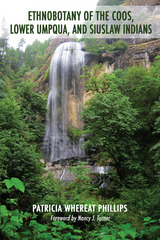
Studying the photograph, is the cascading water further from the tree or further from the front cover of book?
the tree

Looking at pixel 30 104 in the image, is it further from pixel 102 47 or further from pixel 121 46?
pixel 121 46

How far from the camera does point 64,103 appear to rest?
24391mm

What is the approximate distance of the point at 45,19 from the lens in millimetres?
8961

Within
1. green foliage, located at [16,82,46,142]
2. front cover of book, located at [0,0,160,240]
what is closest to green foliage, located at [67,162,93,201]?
front cover of book, located at [0,0,160,240]

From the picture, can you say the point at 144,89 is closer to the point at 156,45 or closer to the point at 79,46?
the point at 156,45

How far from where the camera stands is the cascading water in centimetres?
2117

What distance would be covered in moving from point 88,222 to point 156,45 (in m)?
21.3

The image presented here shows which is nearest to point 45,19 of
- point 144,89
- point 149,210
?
point 144,89

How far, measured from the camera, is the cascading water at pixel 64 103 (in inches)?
834

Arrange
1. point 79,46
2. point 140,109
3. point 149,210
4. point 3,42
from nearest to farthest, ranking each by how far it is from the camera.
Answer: point 149,210, point 140,109, point 79,46, point 3,42

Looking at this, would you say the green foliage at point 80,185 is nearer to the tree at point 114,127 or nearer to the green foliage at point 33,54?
the tree at point 114,127

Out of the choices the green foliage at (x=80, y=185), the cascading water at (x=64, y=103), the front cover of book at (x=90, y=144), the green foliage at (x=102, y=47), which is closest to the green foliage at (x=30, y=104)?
the front cover of book at (x=90, y=144)

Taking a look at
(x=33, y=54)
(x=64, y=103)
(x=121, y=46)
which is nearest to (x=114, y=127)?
(x=64, y=103)

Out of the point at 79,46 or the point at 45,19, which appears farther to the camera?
the point at 79,46
